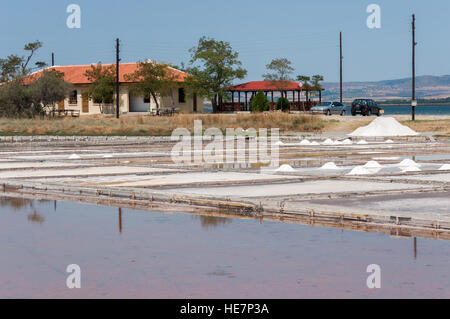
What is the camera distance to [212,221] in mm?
11141

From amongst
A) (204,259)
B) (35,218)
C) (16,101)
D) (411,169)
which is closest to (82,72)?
(16,101)

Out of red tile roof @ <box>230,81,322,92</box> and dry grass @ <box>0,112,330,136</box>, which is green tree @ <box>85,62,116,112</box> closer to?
red tile roof @ <box>230,81,322,92</box>

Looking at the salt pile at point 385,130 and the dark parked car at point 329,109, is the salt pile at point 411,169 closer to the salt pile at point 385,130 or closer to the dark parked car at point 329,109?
the salt pile at point 385,130

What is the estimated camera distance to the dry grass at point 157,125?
44.9m

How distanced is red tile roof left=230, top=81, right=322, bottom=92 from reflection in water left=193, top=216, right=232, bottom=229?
65.7 meters

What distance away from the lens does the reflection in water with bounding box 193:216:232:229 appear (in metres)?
10.8

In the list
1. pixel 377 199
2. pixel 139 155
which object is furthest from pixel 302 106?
pixel 377 199

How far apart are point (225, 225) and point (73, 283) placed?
366cm

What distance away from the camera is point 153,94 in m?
70.9

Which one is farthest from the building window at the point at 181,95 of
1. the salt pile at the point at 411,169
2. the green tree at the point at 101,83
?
the salt pile at the point at 411,169

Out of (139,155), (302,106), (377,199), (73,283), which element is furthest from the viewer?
(302,106)

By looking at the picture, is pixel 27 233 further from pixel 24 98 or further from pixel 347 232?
pixel 24 98

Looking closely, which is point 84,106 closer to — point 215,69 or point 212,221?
point 215,69

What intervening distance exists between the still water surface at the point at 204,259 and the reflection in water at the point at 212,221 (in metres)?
0.01
